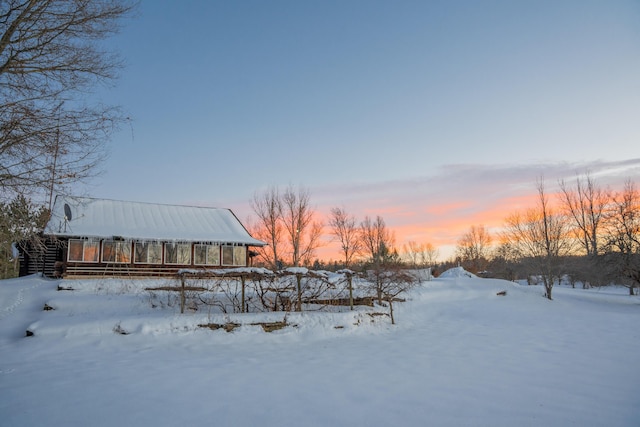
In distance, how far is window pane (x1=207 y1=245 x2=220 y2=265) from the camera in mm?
23406

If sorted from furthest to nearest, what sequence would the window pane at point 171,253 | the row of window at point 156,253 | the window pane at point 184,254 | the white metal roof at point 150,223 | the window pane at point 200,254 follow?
1. the window pane at point 200,254
2. the window pane at point 184,254
3. the window pane at point 171,253
4. the row of window at point 156,253
5. the white metal roof at point 150,223

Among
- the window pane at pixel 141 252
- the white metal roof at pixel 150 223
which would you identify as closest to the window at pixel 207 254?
the white metal roof at pixel 150 223

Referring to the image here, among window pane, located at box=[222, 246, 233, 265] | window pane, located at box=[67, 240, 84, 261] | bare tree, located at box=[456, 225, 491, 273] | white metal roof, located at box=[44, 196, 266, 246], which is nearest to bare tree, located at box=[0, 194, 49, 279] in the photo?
white metal roof, located at box=[44, 196, 266, 246]

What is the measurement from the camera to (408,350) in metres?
8.91

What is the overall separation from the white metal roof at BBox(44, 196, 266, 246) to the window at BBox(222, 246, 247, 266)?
82 centimetres

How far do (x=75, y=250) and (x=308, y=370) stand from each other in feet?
60.0

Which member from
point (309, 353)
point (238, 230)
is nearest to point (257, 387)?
point (309, 353)

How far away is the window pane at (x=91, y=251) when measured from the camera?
66.9ft

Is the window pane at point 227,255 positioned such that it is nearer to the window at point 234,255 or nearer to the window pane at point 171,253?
the window at point 234,255

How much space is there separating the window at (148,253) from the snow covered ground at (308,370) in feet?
25.9

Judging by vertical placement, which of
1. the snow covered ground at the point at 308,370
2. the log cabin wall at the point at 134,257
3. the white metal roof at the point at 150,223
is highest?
the white metal roof at the point at 150,223

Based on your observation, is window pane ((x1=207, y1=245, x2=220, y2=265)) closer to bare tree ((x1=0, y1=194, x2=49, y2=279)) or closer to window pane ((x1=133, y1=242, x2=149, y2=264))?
window pane ((x1=133, y1=242, x2=149, y2=264))

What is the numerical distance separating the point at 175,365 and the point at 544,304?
17.8 meters

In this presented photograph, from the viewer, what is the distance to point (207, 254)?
23.4 m
